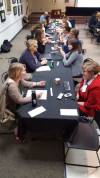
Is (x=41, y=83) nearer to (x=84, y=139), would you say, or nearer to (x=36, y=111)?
(x=36, y=111)

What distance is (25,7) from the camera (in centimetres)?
1354

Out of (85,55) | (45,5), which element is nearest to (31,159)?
(85,55)

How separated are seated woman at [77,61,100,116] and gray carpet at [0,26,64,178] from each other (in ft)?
2.08

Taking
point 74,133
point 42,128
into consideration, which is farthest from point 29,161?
point 74,133

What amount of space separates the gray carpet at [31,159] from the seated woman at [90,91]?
2.08 ft

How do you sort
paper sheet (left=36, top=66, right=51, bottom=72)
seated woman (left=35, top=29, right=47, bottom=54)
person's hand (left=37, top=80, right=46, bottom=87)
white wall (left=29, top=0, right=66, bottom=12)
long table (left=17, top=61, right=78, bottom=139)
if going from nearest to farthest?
1. long table (left=17, top=61, right=78, bottom=139)
2. person's hand (left=37, top=80, right=46, bottom=87)
3. paper sheet (left=36, top=66, right=51, bottom=72)
4. seated woman (left=35, top=29, right=47, bottom=54)
5. white wall (left=29, top=0, right=66, bottom=12)

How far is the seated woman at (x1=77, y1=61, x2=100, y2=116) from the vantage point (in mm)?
2650

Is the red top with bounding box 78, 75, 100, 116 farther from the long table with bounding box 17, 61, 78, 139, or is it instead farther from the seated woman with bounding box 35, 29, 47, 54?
the seated woman with bounding box 35, 29, 47, 54

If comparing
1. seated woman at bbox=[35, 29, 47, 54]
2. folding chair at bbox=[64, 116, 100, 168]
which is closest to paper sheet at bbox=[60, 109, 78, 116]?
folding chair at bbox=[64, 116, 100, 168]

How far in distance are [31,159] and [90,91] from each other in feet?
3.87

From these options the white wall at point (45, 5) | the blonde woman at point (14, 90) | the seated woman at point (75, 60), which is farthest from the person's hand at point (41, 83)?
the white wall at point (45, 5)

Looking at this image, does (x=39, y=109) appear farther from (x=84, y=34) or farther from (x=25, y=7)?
(x=25, y=7)

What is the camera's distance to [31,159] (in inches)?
105

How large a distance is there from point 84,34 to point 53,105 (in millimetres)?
9172
